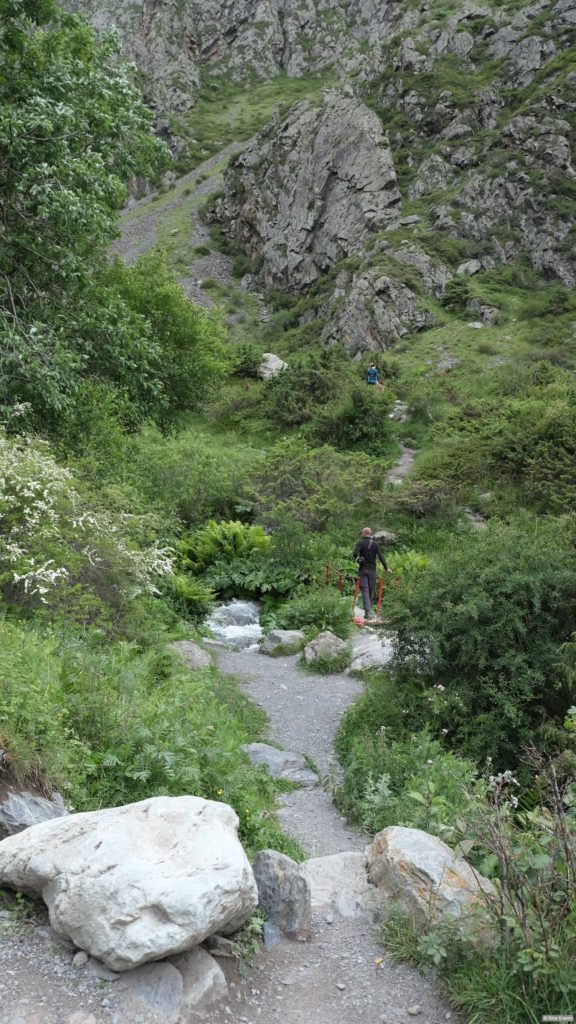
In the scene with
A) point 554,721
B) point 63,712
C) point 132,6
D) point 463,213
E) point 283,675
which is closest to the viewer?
point 63,712

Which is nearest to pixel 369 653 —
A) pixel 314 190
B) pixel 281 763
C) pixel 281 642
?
pixel 281 642

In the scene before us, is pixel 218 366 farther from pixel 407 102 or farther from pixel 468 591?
pixel 407 102

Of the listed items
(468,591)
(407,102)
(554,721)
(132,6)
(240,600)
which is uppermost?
(132,6)

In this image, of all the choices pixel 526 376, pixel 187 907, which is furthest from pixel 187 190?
pixel 187 907

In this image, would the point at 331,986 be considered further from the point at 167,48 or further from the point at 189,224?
the point at 167,48

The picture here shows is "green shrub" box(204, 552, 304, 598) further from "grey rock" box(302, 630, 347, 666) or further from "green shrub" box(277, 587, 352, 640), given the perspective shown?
"grey rock" box(302, 630, 347, 666)

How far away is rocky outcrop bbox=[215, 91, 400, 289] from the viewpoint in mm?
48125

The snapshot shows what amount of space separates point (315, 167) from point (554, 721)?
5159 centimetres

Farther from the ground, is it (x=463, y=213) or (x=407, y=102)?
(x=407, y=102)

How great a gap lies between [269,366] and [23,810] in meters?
30.4

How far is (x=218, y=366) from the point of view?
18.9 m

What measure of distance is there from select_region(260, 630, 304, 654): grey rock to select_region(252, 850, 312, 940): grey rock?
815 centimetres

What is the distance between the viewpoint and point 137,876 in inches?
127

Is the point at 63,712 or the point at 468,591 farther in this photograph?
the point at 468,591
